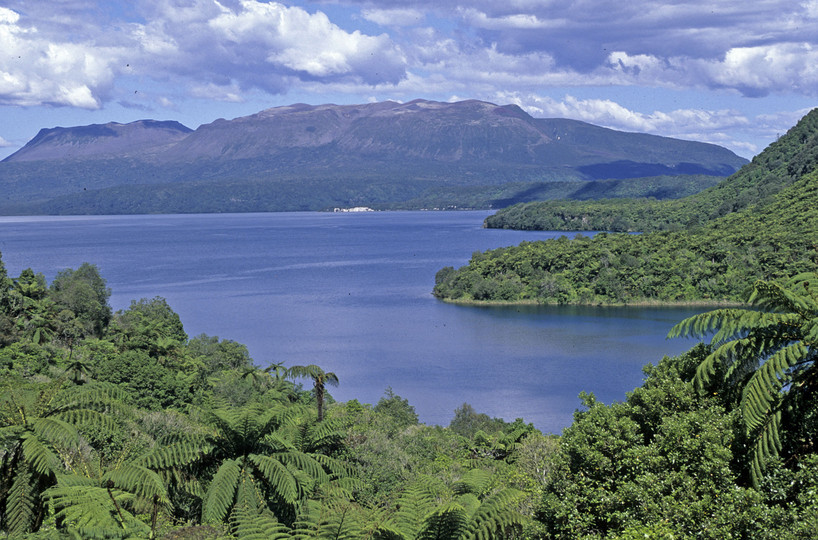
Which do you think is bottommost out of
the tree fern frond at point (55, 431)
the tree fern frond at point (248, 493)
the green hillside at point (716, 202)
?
the tree fern frond at point (248, 493)

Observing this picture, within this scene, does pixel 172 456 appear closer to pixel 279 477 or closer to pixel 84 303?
pixel 279 477

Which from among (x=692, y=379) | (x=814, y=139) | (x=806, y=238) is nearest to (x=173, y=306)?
(x=806, y=238)

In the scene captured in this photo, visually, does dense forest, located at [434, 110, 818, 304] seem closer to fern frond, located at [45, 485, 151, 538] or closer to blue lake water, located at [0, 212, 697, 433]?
blue lake water, located at [0, 212, 697, 433]

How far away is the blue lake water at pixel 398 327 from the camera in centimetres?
4719

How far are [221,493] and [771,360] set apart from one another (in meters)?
6.92

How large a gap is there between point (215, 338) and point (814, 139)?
114 m

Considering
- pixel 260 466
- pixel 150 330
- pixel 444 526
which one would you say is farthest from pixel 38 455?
pixel 150 330

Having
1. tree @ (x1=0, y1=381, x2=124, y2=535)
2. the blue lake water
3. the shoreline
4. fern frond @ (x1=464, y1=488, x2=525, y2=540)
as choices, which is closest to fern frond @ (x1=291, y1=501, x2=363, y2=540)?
fern frond @ (x1=464, y1=488, x2=525, y2=540)

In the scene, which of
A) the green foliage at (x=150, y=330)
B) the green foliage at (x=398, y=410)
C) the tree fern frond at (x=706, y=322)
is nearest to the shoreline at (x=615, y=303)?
the green foliage at (x=150, y=330)

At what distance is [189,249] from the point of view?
148 meters

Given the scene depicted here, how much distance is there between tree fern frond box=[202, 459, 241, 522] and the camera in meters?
9.60

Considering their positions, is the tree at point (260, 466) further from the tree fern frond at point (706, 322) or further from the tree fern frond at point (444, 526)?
the tree fern frond at point (706, 322)

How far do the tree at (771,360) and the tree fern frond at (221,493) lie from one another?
20.3 feet

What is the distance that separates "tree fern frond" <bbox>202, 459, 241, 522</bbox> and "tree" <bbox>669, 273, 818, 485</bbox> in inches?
243
